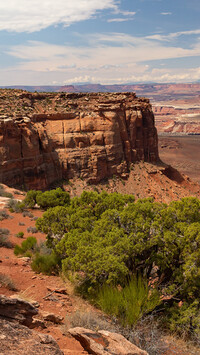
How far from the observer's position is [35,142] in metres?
32.8

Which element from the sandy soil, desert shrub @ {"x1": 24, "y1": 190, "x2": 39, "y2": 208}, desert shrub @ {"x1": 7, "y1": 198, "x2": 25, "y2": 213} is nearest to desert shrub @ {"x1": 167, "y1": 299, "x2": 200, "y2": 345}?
desert shrub @ {"x1": 7, "y1": 198, "x2": 25, "y2": 213}

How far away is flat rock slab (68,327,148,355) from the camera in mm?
5699

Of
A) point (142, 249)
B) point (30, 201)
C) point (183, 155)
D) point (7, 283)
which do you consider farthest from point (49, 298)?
point (183, 155)

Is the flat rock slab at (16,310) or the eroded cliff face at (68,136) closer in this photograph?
the flat rock slab at (16,310)

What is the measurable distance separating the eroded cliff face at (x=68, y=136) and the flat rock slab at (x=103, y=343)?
85.1 feet

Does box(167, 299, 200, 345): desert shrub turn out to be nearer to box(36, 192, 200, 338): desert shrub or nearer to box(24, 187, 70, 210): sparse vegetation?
box(36, 192, 200, 338): desert shrub

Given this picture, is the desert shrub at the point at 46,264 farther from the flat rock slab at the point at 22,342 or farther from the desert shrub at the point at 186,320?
the flat rock slab at the point at 22,342

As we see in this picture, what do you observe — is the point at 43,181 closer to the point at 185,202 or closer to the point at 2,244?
the point at 2,244

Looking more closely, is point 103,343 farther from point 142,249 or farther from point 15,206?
point 15,206

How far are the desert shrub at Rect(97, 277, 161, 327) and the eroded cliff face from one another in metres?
24.5

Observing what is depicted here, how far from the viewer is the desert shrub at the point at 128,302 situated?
7703 mm

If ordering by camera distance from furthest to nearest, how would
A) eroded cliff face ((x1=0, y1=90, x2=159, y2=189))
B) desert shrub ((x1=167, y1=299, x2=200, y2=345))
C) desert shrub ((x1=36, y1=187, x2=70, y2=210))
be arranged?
eroded cliff face ((x1=0, y1=90, x2=159, y2=189)) → desert shrub ((x1=36, y1=187, x2=70, y2=210)) → desert shrub ((x1=167, y1=299, x2=200, y2=345))

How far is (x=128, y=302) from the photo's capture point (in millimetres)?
7789

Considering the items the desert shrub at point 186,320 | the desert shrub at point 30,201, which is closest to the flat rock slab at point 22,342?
the desert shrub at point 186,320
